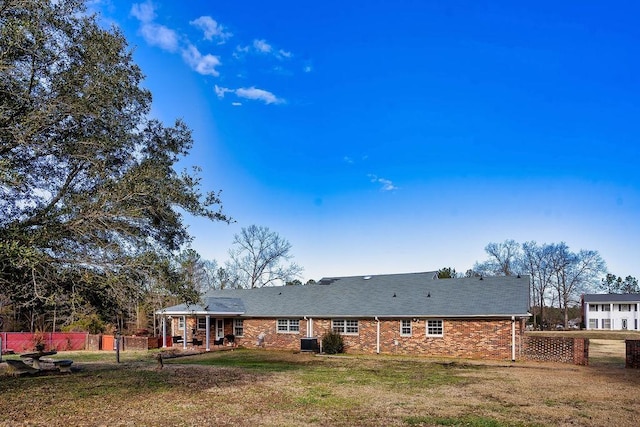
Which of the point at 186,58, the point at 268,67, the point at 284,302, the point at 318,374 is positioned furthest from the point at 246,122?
the point at 318,374

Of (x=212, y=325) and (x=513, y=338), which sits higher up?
(x=513, y=338)

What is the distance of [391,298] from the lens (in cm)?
2830

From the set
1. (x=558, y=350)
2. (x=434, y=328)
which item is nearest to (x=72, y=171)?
(x=434, y=328)

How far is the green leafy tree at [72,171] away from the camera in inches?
399

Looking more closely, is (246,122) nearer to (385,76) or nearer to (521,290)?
(385,76)

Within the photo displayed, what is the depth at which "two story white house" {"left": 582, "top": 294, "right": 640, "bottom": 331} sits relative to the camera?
6525 centimetres

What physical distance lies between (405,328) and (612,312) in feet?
185

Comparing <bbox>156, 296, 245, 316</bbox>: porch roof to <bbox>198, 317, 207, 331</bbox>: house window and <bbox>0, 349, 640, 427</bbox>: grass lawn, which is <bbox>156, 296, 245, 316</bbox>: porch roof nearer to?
<bbox>198, 317, 207, 331</bbox>: house window

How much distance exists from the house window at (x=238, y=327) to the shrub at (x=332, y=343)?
7.35 metres

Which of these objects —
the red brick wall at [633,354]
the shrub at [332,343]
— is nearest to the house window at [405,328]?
the shrub at [332,343]

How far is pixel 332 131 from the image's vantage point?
92.4 ft

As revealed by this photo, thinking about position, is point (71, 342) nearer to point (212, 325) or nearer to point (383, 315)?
point (212, 325)

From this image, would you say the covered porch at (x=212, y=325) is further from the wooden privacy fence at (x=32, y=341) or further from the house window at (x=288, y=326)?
the wooden privacy fence at (x=32, y=341)

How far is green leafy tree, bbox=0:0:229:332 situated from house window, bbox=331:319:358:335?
1747cm
